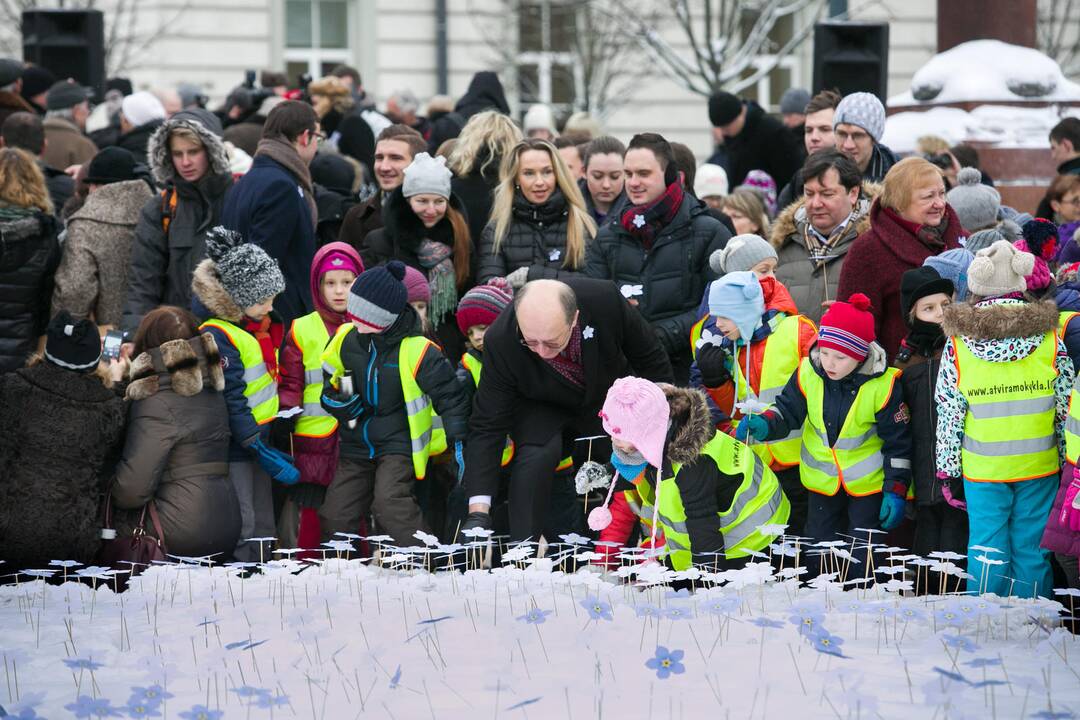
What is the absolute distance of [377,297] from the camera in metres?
6.88

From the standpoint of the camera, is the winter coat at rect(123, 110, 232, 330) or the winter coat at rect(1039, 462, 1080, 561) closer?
the winter coat at rect(1039, 462, 1080, 561)

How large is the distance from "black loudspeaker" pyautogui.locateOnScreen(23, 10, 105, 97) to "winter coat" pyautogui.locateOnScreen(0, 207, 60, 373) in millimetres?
5840

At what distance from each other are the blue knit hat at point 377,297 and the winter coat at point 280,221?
3.80 feet

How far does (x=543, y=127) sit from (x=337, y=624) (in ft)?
21.3

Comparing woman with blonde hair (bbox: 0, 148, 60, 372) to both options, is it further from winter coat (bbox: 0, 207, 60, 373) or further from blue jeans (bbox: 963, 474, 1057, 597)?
blue jeans (bbox: 963, 474, 1057, 597)

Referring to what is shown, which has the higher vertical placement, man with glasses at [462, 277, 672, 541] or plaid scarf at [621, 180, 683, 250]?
plaid scarf at [621, 180, 683, 250]

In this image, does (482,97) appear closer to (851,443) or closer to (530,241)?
(530,241)

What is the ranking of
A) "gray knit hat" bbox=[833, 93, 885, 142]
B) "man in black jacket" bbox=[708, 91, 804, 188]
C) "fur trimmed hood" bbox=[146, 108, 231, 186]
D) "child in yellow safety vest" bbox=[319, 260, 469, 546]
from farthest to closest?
"man in black jacket" bbox=[708, 91, 804, 188], "gray knit hat" bbox=[833, 93, 885, 142], "fur trimmed hood" bbox=[146, 108, 231, 186], "child in yellow safety vest" bbox=[319, 260, 469, 546]

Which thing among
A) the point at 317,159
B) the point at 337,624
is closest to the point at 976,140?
the point at 317,159

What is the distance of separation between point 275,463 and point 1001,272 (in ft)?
10.5

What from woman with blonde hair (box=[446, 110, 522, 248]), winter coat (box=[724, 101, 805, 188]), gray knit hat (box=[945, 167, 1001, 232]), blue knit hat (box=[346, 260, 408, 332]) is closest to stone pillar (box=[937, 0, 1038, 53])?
winter coat (box=[724, 101, 805, 188])

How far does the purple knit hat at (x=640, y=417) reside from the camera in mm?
6113

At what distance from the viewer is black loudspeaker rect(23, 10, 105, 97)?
13.5 m

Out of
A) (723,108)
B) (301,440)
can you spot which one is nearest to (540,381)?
(301,440)
